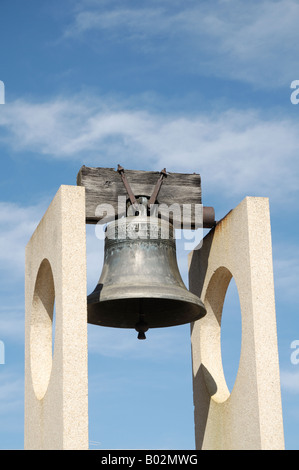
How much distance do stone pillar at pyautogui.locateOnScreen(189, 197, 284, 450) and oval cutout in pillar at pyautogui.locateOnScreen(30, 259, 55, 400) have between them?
57.3 inches

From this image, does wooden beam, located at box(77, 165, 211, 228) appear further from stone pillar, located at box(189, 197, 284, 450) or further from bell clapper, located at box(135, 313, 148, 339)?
bell clapper, located at box(135, 313, 148, 339)

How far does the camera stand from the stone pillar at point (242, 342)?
24.3 ft

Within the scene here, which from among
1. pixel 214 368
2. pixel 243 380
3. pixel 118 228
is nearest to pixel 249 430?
pixel 243 380

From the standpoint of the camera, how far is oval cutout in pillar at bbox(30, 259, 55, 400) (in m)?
8.37

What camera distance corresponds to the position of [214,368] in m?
8.73

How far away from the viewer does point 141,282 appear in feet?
25.1

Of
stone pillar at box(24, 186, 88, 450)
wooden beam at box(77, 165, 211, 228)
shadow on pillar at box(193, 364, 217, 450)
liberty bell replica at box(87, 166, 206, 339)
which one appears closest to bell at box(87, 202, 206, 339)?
liberty bell replica at box(87, 166, 206, 339)

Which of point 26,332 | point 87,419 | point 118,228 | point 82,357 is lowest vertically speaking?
point 87,419

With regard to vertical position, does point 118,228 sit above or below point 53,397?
above

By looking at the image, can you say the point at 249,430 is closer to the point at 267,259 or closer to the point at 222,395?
the point at 222,395

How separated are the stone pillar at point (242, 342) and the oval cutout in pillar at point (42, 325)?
146 cm

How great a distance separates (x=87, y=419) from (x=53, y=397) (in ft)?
1.68

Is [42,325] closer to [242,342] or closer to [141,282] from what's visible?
[141,282]

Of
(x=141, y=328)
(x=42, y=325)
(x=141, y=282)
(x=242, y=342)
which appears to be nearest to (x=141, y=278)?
(x=141, y=282)
